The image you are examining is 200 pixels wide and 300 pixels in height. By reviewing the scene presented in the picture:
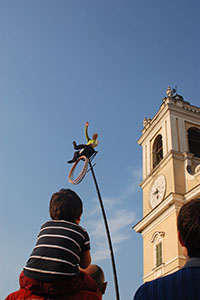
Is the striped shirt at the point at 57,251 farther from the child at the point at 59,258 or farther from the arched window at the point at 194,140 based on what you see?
the arched window at the point at 194,140

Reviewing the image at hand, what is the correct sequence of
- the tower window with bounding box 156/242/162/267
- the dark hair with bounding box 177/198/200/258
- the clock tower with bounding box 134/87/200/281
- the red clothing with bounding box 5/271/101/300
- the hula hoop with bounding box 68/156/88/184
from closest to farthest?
the dark hair with bounding box 177/198/200/258, the red clothing with bounding box 5/271/101/300, the hula hoop with bounding box 68/156/88/184, the clock tower with bounding box 134/87/200/281, the tower window with bounding box 156/242/162/267

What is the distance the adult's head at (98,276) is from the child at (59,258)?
1.38 ft

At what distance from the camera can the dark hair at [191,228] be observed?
7.98 ft

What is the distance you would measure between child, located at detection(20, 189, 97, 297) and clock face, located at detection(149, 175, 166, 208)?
1825 cm

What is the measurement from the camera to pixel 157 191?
22.2 m

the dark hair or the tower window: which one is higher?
the tower window

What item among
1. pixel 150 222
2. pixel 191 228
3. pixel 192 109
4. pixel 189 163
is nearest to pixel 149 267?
pixel 150 222

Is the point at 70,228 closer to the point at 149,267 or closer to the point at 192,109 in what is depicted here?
the point at 149,267

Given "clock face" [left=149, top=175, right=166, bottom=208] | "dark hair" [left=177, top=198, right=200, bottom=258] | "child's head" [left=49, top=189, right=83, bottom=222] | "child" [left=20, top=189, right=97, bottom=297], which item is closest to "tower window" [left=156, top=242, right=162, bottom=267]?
"clock face" [left=149, top=175, right=166, bottom=208]

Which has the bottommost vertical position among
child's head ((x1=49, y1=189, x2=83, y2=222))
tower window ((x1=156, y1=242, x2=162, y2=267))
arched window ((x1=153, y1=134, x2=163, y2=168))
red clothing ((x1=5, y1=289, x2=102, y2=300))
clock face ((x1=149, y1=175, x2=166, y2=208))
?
red clothing ((x1=5, y1=289, x2=102, y2=300))

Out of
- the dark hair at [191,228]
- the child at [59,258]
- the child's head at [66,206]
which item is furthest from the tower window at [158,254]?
the dark hair at [191,228]

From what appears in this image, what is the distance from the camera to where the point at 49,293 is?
319 centimetres

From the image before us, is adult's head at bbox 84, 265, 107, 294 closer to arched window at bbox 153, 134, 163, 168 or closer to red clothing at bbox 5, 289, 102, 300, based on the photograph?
red clothing at bbox 5, 289, 102, 300

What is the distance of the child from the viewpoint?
3.18 metres
